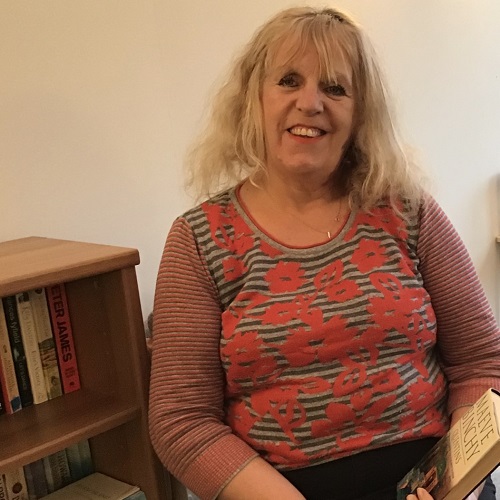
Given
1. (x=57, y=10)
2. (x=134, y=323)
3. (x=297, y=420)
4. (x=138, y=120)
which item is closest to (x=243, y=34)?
(x=138, y=120)

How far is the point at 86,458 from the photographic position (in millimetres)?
1267

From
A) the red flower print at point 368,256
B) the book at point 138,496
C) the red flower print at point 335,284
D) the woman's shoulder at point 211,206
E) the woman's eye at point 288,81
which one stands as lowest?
the book at point 138,496

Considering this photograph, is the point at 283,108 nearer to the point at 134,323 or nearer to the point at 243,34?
the point at 134,323

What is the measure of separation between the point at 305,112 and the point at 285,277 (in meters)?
0.29

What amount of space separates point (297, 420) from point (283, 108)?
1.77 feet

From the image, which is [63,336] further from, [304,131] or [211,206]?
[304,131]

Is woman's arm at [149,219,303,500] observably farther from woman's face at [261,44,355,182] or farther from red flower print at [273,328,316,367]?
woman's face at [261,44,355,182]

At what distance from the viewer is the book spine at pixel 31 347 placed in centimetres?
112

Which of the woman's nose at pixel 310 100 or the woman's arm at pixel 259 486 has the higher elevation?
the woman's nose at pixel 310 100

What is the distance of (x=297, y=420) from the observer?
3.59 feet

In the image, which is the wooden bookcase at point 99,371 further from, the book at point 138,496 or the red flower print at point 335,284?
the red flower print at point 335,284

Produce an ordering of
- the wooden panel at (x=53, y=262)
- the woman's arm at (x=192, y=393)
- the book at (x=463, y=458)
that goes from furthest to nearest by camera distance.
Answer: the woman's arm at (x=192, y=393), the wooden panel at (x=53, y=262), the book at (x=463, y=458)

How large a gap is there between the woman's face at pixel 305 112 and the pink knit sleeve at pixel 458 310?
0.22m

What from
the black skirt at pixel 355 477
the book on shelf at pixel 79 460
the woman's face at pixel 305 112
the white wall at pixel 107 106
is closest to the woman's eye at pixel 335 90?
the woman's face at pixel 305 112
